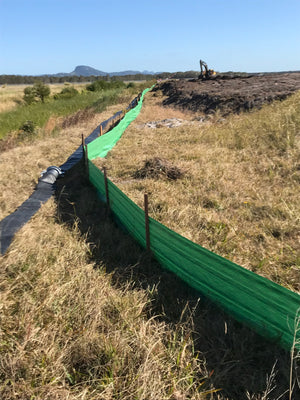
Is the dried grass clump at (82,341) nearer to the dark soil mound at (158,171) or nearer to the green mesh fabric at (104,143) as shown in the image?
the dark soil mound at (158,171)

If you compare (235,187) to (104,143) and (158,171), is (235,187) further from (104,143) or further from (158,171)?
(104,143)

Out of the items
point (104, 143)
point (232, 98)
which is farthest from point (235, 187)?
point (232, 98)

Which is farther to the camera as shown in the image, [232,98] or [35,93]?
[35,93]

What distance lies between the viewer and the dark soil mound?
6.19m

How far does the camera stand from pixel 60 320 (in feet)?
8.41

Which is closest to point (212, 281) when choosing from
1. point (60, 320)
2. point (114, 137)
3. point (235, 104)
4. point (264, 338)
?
point (264, 338)

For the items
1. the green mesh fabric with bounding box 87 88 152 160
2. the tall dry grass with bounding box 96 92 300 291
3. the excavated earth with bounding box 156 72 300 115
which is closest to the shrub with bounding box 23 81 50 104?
the excavated earth with bounding box 156 72 300 115

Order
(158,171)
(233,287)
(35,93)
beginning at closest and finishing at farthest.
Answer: (233,287)
(158,171)
(35,93)

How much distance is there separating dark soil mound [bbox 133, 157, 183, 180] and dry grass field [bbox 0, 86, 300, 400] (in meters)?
0.04

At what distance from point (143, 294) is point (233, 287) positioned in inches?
39.6

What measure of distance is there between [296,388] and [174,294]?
137 cm

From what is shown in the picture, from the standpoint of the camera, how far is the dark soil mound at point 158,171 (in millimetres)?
6191

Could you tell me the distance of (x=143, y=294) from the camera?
3.00 m

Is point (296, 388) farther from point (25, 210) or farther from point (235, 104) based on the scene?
point (235, 104)
